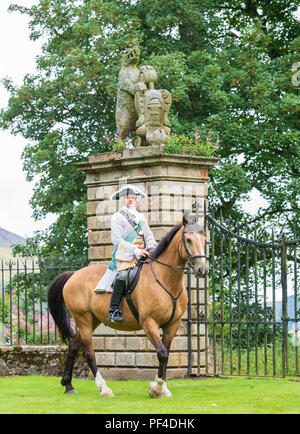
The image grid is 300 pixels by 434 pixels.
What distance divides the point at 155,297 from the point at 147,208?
2634mm

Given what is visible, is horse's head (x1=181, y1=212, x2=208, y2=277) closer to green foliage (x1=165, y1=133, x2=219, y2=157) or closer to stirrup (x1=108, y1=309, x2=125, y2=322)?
stirrup (x1=108, y1=309, x2=125, y2=322)

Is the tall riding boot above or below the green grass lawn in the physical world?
above

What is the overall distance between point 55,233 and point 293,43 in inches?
316

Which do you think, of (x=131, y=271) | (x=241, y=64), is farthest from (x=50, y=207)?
(x=131, y=271)

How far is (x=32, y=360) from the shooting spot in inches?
524

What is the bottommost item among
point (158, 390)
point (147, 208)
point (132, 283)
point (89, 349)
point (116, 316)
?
point (158, 390)

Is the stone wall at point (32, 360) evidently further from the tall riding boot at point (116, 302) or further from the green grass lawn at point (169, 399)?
the tall riding boot at point (116, 302)

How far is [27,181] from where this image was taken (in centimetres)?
2156

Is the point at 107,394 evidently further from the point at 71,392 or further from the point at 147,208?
the point at 147,208

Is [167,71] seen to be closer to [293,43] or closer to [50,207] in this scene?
[293,43]

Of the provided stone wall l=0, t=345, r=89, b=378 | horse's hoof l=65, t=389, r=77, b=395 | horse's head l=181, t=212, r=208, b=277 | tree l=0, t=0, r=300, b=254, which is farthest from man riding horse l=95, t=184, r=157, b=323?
tree l=0, t=0, r=300, b=254

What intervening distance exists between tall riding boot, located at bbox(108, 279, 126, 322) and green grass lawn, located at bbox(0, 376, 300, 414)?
972 millimetres

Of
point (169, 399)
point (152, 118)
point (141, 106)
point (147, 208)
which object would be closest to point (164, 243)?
point (169, 399)

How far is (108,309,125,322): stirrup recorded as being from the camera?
31.3ft
